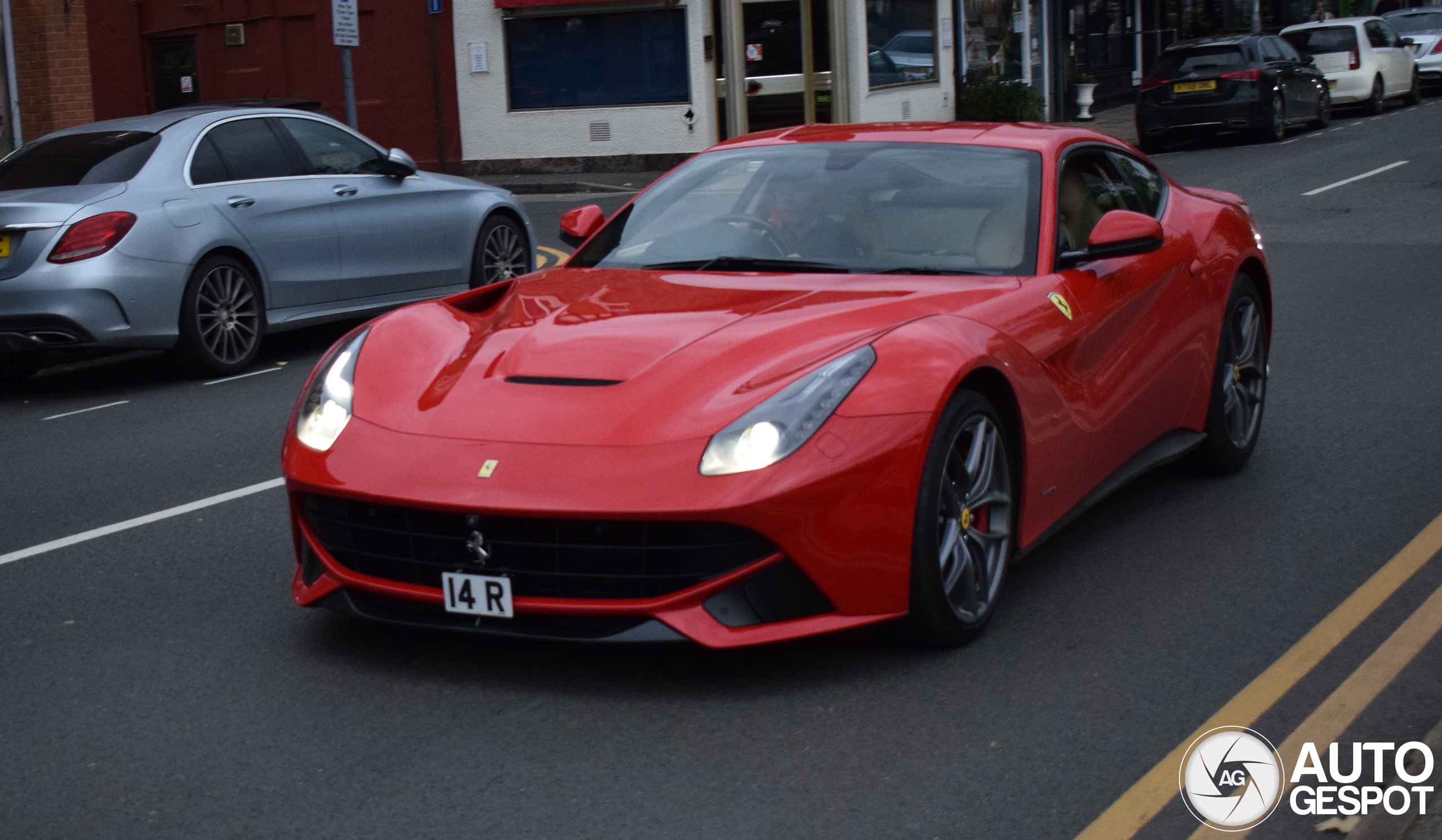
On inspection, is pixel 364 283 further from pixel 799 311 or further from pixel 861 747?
pixel 861 747

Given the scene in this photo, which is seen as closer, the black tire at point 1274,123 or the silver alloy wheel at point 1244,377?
the silver alloy wheel at point 1244,377

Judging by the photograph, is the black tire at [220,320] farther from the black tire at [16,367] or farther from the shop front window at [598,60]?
the shop front window at [598,60]

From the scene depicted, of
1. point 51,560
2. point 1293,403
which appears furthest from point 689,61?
point 51,560

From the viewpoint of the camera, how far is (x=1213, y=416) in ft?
20.5

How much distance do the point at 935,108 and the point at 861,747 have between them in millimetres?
26349

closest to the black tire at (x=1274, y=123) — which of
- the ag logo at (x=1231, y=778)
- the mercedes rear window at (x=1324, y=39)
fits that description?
the mercedes rear window at (x=1324, y=39)

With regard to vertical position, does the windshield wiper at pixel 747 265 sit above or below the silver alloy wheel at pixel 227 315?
above

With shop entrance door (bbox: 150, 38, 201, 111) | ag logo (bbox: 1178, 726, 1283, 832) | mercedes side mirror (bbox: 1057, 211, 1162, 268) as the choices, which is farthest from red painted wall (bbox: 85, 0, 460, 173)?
ag logo (bbox: 1178, 726, 1283, 832)

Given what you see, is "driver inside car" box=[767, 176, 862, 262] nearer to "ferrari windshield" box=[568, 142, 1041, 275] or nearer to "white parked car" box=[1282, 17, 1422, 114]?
"ferrari windshield" box=[568, 142, 1041, 275]

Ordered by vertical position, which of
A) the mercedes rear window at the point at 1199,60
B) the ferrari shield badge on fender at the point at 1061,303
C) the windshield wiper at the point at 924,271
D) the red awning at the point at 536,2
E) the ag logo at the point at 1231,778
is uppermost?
the red awning at the point at 536,2

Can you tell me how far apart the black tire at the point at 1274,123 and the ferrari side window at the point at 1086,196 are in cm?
1995

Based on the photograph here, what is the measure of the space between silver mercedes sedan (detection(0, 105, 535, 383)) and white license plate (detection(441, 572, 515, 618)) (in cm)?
589

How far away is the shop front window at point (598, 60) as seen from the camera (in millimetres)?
25156

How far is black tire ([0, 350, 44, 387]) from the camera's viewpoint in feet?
33.6
